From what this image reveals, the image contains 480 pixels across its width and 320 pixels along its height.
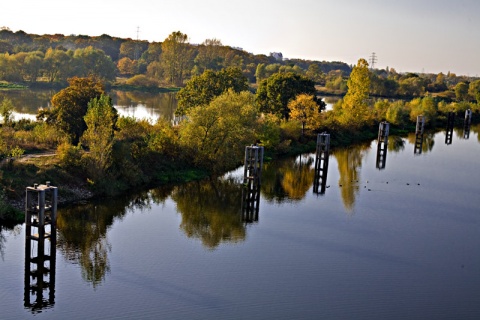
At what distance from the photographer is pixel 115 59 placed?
431 ft

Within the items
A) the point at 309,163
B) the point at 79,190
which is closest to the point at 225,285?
the point at 79,190

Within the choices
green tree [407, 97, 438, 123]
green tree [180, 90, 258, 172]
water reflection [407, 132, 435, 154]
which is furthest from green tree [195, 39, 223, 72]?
green tree [180, 90, 258, 172]

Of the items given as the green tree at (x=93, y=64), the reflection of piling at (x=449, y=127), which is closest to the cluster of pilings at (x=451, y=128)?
the reflection of piling at (x=449, y=127)

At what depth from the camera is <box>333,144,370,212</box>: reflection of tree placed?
32.7 metres

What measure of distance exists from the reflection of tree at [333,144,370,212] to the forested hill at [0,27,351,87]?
51864 millimetres

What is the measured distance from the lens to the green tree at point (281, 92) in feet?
174

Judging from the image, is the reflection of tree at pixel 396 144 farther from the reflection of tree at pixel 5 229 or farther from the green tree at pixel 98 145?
the reflection of tree at pixel 5 229

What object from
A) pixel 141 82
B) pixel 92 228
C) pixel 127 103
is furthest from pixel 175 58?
pixel 92 228

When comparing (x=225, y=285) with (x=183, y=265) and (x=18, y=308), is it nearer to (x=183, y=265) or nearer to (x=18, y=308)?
(x=183, y=265)

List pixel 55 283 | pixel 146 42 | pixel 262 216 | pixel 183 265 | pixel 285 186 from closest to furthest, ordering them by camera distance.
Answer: pixel 55 283 → pixel 183 265 → pixel 262 216 → pixel 285 186 → pixel 146 42

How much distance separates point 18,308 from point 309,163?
29.6 m

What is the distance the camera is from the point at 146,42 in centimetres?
14175

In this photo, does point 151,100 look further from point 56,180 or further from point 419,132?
point 56,180

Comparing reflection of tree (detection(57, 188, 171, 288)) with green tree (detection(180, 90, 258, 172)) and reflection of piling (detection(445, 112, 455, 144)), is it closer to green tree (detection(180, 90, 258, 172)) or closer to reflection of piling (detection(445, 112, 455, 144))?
green tree (detection(180, 90, 258, 172))
